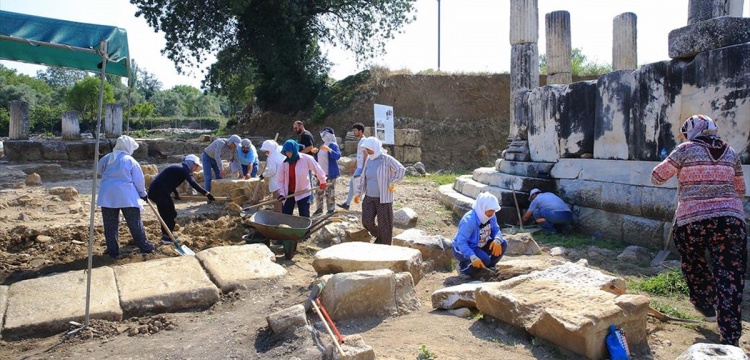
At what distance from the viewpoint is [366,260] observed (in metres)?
4.96

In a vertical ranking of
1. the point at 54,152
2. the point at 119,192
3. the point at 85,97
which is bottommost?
the point at 119,192

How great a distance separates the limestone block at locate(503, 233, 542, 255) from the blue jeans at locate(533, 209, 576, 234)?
44.6 inches

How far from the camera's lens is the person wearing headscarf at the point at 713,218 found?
3.84m

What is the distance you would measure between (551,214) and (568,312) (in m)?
4.33

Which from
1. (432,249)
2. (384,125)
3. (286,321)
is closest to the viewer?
(286,321)

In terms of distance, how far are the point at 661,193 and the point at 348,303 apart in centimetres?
456

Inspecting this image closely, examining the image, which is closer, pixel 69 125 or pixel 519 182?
pixel 519 182

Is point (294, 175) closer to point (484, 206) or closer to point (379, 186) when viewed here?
point (379, 186)

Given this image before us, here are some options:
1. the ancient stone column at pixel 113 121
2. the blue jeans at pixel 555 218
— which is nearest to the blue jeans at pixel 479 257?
the blue jeans at pixel 555 218

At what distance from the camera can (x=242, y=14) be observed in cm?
1983

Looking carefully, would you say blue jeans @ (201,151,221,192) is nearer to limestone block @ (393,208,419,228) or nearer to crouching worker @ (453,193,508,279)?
limestone block @ (393,208,419,228)

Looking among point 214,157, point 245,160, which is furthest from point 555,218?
point 214,157

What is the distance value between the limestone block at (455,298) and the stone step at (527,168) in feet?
15.6

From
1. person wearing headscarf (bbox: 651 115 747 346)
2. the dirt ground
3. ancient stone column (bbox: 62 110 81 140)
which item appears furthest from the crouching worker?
ancient stone column (bbox: 62 110 81 140)
